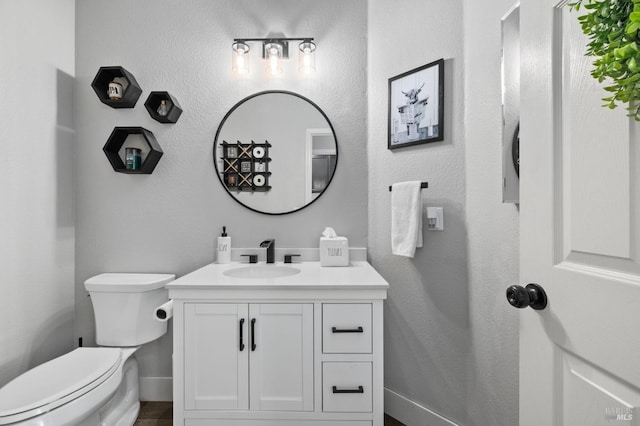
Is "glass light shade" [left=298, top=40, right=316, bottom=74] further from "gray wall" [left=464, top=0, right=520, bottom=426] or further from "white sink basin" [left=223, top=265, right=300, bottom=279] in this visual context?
"white sink basin" [left=223, top=265, right=300, bottom=279]

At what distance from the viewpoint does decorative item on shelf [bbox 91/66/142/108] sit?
6.00 ft

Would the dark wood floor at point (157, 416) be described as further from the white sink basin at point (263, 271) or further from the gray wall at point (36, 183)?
the white sink basin at point (263, 271)

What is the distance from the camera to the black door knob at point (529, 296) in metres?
0.77

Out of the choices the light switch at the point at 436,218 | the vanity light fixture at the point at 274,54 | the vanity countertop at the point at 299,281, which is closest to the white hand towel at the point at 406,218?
the light switch at the point at 436,218

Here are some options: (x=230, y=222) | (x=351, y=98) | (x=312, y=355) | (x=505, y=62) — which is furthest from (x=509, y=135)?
(x=230, y=222)

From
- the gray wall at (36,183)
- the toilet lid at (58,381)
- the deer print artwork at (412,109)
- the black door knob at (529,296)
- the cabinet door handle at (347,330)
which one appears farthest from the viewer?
the deer print artwork at (412,109)

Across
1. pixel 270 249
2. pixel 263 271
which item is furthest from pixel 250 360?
pixel 270 249

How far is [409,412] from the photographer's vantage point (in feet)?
5.71

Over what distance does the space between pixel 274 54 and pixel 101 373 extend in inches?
73.2

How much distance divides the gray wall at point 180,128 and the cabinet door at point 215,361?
63cm

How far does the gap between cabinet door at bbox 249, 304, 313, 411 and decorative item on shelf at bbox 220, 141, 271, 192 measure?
2.75 ft

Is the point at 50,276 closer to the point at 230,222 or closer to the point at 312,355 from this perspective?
the point at 230,222

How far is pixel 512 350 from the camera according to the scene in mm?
1263

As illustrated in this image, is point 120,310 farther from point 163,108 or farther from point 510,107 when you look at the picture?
point 510,107
